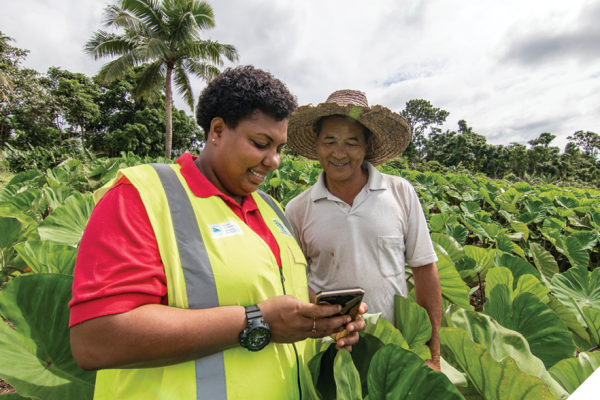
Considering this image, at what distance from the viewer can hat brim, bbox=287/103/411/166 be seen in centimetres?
148

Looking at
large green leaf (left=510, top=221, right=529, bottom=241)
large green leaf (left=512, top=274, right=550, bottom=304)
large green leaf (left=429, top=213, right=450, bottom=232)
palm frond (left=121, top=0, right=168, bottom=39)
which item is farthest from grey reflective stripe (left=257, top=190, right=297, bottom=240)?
palm frond (left=121, top=0, right=168, bottom=39)

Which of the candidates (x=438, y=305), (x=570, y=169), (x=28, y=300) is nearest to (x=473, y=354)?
(x=438, y=305)

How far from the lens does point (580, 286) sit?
1.56 meters

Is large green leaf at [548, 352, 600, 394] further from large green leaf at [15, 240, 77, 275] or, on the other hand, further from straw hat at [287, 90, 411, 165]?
large green leaf at [15, 240, 77, 275]

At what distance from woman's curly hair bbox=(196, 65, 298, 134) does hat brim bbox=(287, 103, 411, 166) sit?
49cm

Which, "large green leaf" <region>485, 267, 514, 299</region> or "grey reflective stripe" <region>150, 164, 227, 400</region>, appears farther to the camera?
"large green leaf" <region>485, 267, 514, 299</region>

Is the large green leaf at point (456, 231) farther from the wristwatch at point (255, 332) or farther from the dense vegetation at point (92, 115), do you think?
the dense vegetation at point (92, 115)

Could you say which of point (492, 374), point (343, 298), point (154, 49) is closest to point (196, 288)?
point (343, 298)

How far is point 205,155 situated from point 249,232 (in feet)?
1.09

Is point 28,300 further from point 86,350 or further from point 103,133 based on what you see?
point 103,133

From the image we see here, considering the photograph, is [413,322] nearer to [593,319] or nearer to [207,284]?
[593,319]

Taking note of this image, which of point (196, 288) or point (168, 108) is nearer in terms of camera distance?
point (196, 288)

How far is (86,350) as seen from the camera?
0.58m

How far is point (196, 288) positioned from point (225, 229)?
0.59ft
